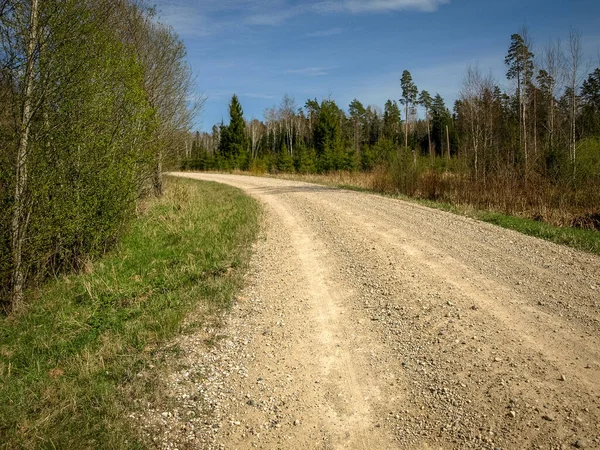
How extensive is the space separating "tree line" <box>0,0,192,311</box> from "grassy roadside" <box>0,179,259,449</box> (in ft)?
2.75

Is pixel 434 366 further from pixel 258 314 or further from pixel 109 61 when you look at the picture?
pixel 109 61

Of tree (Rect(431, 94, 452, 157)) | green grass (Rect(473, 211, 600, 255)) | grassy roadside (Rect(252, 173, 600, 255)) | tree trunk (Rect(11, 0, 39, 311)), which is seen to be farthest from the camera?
tree (Rect(431, 94, 452, 157))

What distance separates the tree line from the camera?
22.9ft

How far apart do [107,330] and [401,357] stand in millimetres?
4405

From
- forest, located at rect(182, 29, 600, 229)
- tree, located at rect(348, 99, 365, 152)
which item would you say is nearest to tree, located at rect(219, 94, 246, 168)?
forest, located at rect(182, 29, 600, 229)

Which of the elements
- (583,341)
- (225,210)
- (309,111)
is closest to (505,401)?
(583,341)

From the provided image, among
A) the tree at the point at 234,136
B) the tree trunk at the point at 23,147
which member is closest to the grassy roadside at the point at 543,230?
the tree trunk at the point at 23,147

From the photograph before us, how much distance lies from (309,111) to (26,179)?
6355 centimetres

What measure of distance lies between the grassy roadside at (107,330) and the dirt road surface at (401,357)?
1.50ft

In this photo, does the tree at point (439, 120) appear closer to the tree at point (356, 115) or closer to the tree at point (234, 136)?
the tree at point (356, 115)

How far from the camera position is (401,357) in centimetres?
466

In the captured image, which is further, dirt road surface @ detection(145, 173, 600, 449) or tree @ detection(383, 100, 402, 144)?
tree @ detection(383, 100, 402, 144)

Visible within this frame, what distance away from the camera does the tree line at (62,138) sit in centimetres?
697

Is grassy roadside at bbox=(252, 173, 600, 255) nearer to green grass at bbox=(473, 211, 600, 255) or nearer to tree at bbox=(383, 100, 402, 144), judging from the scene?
green grass at bbox=(473, 211, 600, 255)
